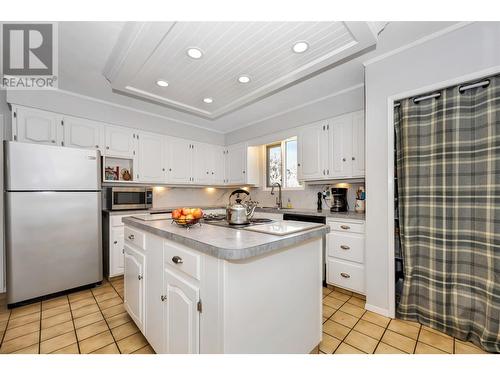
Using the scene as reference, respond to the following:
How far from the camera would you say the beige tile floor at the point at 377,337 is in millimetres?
1617

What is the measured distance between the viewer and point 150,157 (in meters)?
3.61

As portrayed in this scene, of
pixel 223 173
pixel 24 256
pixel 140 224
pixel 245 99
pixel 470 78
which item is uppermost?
pixel 245 99

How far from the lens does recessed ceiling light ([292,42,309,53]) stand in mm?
1756

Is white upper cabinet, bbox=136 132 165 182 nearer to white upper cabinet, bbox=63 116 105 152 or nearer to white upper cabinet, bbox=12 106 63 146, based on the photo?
white upper cabinet, bbox=63 116 105 152

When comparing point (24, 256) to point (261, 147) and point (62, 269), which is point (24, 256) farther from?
point (261, 147)

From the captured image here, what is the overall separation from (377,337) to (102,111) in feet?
13.5

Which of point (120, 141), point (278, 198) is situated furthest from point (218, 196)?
point (120, 141)

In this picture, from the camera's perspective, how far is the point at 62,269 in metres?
2.48

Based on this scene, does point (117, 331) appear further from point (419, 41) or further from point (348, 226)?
point (419, 41)

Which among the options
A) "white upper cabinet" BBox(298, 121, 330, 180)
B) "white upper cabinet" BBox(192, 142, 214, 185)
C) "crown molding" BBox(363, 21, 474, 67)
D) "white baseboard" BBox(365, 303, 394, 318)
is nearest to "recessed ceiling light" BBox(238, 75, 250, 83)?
"crown molding" BBox(363, 21, 474, 67)

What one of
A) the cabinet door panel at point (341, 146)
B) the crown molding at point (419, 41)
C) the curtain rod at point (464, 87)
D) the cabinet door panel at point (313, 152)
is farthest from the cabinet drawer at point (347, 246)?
the crown molding at point (419, 41)

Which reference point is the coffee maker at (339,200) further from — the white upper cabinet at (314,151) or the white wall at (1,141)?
the white wall at (1,141)

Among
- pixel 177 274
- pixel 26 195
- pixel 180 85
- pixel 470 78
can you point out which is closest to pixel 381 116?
pixel 470 78

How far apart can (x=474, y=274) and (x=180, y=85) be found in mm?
3098
